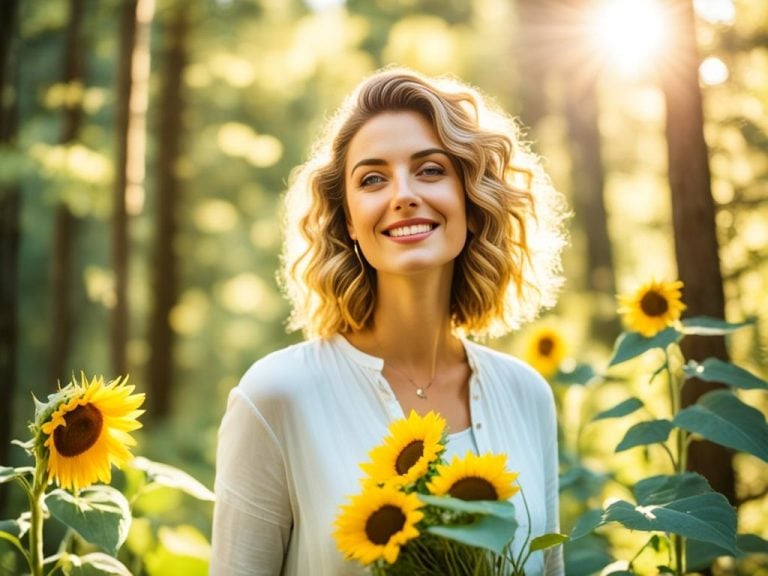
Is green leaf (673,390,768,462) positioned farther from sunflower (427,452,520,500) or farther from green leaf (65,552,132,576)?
green leaf (65,552,132,576)

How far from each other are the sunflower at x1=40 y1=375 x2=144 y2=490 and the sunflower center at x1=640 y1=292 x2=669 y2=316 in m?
1.55

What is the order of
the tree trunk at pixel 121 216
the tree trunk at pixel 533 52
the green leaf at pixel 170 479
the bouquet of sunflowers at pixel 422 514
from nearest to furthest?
the bouquet of sunflowers at pixel 422 514 → the green leaf at pixel 170 479 → the tree trunk at pixel 533 52 → the tree trunk at pixel 121 216

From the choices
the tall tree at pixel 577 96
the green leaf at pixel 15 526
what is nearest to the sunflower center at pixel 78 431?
the green leaf at pixel 15 526

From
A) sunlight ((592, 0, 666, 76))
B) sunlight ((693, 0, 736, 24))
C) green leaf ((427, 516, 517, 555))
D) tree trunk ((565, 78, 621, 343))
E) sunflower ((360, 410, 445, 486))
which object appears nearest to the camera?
green leaf ((427, 516, 517, 555))

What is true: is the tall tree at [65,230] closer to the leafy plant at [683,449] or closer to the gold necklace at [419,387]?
the gold necklace at [419,387]

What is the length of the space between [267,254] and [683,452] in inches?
501

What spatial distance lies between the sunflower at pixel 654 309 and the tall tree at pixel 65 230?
7430 mm

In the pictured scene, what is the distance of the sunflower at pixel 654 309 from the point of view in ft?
8.19

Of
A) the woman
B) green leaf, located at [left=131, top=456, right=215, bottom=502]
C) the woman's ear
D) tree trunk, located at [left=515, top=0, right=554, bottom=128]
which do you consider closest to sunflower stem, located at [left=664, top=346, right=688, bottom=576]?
the woman

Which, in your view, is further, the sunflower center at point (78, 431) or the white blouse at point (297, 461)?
the white blouse at point (297, 461)

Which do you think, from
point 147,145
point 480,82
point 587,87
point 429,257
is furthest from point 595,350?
point 147,145

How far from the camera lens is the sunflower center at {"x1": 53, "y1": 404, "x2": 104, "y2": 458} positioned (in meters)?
1.74

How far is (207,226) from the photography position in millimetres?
12969

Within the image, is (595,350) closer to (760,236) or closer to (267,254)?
(760,236)
